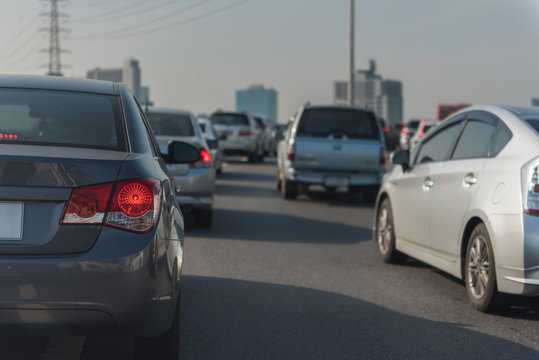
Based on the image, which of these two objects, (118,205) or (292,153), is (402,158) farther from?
(292,153)

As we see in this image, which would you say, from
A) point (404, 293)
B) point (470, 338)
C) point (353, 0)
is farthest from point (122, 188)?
point (353, 0)

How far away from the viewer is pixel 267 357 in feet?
17.4

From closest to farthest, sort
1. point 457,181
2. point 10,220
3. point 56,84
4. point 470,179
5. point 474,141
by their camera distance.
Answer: point 10,220 < point 56,84 < point 470,179 < point 457,181 < point 474,141

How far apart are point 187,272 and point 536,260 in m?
3.57

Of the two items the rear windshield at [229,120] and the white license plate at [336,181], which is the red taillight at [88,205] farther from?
the rear windshield at [229,120]

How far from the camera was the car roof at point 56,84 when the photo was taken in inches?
201

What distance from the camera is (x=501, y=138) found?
22.5 feet

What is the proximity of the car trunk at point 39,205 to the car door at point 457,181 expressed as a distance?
368cm

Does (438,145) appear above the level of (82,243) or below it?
above

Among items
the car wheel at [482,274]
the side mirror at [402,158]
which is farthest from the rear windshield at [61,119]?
the side mirror at [402,158]

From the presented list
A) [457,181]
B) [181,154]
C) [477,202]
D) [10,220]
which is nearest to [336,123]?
[457,181]

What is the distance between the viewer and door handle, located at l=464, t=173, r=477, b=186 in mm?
6928

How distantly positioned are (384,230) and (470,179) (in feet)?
8.16

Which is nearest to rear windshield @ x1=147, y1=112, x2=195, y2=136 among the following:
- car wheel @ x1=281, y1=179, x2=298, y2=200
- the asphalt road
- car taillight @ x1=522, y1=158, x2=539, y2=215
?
the asphalt road
